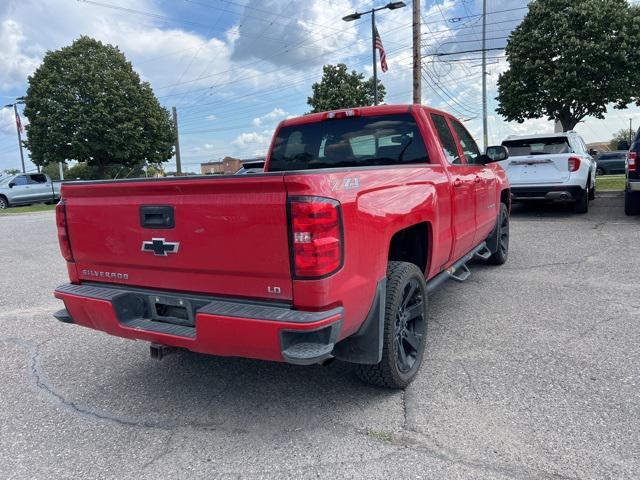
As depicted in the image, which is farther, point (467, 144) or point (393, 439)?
point (467, 144)

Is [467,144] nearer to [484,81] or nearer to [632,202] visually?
[632,202]

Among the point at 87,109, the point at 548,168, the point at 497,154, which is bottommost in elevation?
the point at 548,168

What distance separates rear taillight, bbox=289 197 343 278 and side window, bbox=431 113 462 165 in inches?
89.1

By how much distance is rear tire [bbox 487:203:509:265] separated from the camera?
6296mm

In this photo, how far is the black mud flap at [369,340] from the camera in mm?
2760

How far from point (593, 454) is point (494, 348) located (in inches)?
54.9

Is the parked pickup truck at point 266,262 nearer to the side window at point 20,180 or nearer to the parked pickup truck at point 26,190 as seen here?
the parked pickup truck at point 26,190

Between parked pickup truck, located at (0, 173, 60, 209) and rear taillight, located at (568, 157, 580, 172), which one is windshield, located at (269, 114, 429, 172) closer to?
rear taillight, located at (568, 157, 580, 172)

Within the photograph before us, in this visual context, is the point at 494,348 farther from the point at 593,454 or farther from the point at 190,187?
the point at 190,187

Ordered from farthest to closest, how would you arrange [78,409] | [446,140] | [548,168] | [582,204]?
1. [582,204]
2. [548,168]
3. [446,140]
4. [78,409]

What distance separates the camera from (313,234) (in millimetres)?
2320

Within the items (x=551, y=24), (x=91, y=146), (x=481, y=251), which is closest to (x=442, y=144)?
(x=481, y=251)

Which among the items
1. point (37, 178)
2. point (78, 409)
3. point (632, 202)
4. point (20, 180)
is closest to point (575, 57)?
point (632, 202)

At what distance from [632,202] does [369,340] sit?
374 inches
